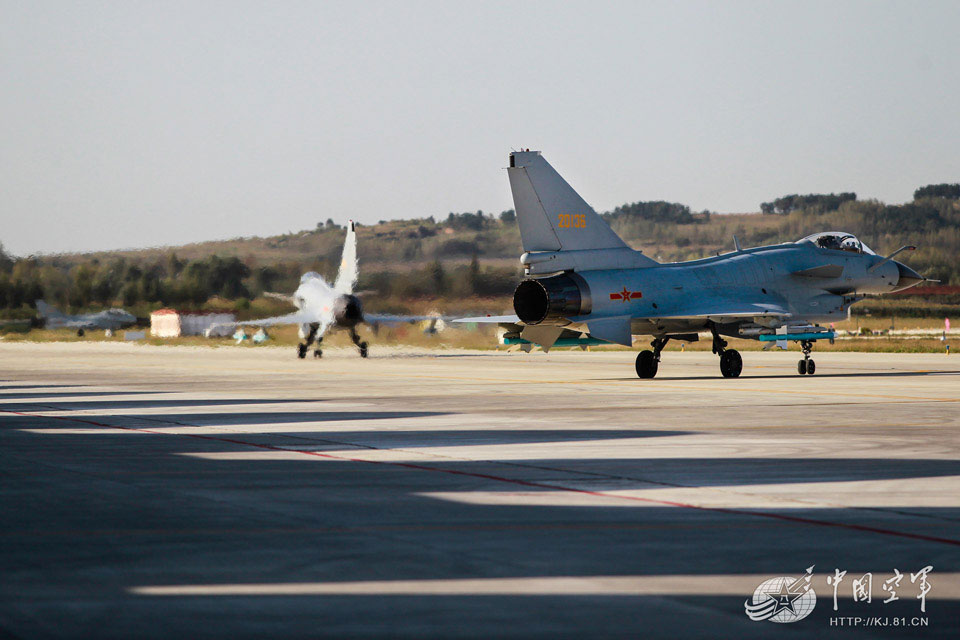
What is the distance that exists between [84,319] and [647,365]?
2085 inches

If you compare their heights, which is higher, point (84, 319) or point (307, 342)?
point (84, 319)

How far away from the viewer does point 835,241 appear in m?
37.5

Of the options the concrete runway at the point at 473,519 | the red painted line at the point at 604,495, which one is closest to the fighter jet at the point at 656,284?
the concrete runway at the point at 473,519

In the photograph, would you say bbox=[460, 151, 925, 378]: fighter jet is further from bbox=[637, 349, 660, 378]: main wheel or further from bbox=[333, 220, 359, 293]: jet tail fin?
bbox=[333, 220, 359, 293]: jet tail fin

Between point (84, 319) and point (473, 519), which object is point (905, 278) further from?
point (84, 319)

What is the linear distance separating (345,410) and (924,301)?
82.7 meters

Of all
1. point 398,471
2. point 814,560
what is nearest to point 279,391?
point 398,471

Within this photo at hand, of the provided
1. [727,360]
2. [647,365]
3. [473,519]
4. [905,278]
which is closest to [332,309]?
[647,365]

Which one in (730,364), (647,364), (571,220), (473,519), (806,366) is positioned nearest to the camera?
(473,519)

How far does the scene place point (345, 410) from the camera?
23.8 metres

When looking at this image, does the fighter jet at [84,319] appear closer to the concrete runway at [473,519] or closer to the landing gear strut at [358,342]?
the landing gear strut at [358,342]

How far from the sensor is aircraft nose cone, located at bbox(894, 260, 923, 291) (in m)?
38.8

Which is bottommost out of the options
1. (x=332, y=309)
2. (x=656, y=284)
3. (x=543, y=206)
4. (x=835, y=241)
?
(x=332, y=309)

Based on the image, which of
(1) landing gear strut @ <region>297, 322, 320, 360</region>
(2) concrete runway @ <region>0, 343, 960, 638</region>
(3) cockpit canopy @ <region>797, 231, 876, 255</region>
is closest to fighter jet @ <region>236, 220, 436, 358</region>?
(1) landing gear strut @ <region>297, 322, 320, 360</region>
